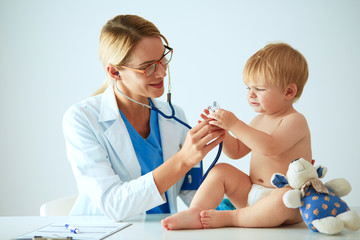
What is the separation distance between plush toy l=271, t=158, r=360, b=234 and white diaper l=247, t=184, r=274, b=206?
0.43 feet

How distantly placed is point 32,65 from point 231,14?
174 centimetres

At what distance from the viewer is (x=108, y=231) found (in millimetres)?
1242

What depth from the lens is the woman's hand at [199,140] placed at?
1.38 metres

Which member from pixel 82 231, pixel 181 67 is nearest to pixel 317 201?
pixel 82 231

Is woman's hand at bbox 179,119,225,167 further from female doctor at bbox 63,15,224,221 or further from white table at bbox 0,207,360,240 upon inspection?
white table at bbox 0,207,360,240

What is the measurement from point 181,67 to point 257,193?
241 cm

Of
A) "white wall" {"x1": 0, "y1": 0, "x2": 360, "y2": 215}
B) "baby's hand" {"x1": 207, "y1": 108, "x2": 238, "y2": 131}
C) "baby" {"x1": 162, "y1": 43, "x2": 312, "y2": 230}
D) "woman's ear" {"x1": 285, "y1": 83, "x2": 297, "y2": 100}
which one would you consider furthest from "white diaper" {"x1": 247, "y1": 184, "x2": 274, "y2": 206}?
"white wall" {"x1": 0, "y1": 0, "x2": 360, "y2": 215}

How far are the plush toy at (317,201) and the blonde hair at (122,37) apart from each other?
2.46 ft

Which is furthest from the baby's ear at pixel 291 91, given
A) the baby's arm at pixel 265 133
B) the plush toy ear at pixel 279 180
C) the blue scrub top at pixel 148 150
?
the blue scrub top at pixel 148 150

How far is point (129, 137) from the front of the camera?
65.6 inches

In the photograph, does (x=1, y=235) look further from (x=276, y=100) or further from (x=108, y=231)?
(x=276, y=100)

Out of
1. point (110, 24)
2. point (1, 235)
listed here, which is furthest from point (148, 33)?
point (1, 235)

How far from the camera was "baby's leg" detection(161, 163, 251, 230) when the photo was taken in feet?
4.02

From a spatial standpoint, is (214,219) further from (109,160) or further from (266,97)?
(109,160)
